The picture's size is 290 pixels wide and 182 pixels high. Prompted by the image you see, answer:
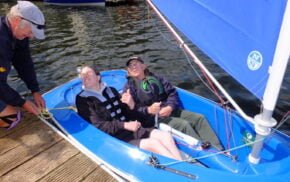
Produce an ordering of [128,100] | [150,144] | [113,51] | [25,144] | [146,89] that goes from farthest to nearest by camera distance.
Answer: [113,51], [146,89], [128,100], [25,144], [150,144]

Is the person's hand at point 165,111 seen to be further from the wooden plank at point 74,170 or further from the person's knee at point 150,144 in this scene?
the wooden plank at point 74,170

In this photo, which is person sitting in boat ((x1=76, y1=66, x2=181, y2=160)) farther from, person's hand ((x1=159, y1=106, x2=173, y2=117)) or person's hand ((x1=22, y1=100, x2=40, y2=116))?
person's hand ((x1=22, y1=100, x2=40, y2=116))

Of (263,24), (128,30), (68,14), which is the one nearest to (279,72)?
(263,24)

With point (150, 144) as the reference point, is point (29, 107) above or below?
above

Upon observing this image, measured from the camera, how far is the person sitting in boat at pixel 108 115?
4.11m

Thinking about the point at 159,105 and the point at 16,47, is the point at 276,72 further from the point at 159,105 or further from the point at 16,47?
the point at 16,47

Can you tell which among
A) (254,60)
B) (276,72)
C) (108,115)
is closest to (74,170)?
(108,115)

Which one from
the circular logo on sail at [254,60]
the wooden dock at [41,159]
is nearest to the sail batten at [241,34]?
the circular logo on sail at [254,60]

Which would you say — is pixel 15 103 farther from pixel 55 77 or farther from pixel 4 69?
pixel 55 77

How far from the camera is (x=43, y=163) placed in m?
3.70

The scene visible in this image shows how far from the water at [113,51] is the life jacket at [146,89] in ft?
2.83

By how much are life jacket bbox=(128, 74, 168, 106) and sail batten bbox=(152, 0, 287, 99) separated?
1379mm

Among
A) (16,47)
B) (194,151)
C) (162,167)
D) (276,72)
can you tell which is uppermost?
(276,72)

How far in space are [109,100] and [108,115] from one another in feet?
0.66
